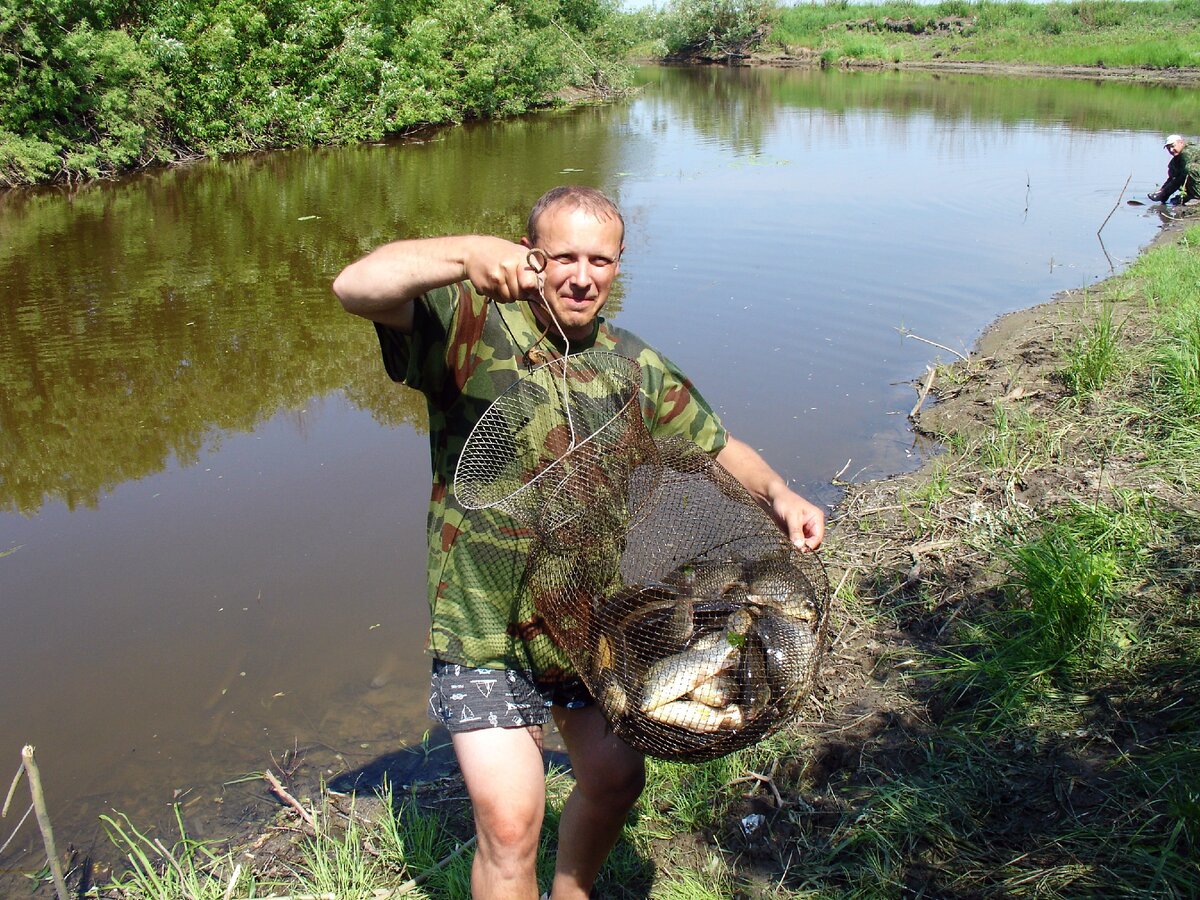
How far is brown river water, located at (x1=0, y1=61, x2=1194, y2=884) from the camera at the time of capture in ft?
15.5

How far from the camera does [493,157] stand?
21.2 metres

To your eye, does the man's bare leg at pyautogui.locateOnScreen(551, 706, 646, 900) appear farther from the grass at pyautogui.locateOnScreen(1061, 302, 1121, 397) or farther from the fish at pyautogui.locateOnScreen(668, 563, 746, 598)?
the grass at pyautogui.locateOnScreen(1061, 302, 1121, 397)

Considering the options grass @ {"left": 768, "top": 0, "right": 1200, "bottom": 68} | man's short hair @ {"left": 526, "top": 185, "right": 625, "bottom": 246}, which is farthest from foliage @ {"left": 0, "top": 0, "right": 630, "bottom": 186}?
grass @ {"left": 768, "top": 0, "right": 1200, "bottom": 68}

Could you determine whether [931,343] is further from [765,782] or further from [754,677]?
[754,677]

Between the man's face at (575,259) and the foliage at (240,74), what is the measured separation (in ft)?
61.1

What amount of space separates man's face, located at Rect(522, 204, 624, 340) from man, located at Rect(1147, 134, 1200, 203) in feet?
54.2

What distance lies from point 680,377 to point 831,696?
1.82 meters

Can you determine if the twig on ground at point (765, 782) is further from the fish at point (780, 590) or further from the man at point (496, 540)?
the fish at point (780, 590)

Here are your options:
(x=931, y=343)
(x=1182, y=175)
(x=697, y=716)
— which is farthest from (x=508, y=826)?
(x=1182, y=175)

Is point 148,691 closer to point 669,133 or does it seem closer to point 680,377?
point 680,377

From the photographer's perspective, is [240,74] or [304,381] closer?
[304,381]

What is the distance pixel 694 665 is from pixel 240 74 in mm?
23596

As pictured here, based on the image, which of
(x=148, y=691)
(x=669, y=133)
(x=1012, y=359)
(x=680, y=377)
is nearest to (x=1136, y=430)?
(x=1012, y=359)

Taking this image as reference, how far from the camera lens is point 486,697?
245 cm
